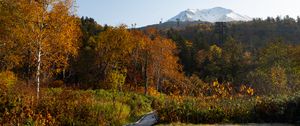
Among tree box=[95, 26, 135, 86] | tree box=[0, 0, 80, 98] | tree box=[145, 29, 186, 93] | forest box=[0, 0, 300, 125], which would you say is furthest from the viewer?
tree box=[95, 26, 135, 86]

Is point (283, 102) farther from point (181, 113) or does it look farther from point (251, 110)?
point (181, 113)

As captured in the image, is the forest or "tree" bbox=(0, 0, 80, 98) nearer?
the forest

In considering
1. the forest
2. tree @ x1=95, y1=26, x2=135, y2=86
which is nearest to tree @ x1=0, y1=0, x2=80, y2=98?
the forest

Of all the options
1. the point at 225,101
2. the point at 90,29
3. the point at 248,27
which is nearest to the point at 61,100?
the point at 225,101

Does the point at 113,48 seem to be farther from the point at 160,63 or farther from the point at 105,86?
the point at 105,86

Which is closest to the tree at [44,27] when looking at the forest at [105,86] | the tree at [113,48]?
the forest at [105,86]

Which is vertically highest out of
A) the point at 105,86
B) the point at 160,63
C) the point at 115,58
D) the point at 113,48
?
the point at 113,48

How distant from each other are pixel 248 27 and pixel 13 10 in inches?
3493

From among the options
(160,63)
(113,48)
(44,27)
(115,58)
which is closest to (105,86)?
(115,58)

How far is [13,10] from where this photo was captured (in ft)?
67.8

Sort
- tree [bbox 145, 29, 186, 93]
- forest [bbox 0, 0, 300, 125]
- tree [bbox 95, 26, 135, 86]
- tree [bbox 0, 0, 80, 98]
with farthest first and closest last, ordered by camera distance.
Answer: tree [bbox 95, 26, 135, 86] → tree [bbox 145, 29, 186, 93] → tree [bbox 0, 0, 80, 98] → forest [bbox 0, 0, 300, 125]

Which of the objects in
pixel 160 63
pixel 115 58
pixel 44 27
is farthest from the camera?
pixel 160 63

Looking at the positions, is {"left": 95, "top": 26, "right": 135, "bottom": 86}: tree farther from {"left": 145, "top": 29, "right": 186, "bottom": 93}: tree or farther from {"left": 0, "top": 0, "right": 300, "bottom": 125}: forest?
{"left": 145, "top": 29, "right": 186, "bottom": 93}: tree

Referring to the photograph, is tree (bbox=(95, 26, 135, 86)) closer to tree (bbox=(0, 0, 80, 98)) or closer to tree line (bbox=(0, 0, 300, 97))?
tree line (bbox=(0, 0, 300, 97))
